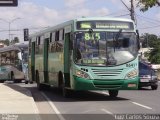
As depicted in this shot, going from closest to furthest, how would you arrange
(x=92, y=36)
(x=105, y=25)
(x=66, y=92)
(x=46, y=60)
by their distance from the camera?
(x=92, y=36) < (x=105, y=25) < (x=66, y=92) < (x=46, y=60)

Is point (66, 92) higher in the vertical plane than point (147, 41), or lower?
lower

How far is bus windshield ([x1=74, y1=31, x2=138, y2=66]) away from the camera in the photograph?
2097 centimetres

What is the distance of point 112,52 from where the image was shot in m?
21.2

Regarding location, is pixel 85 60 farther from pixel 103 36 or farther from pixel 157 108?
pixel 157 108

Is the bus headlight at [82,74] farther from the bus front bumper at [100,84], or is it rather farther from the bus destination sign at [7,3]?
the bus destination sign at [7,3]

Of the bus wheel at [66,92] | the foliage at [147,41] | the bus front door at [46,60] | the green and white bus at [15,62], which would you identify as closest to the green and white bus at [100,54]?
the bus wheel at [66,92]

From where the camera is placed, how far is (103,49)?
21.1 meters

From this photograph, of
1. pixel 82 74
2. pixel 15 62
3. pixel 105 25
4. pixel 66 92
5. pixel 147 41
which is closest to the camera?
pixel 82 74

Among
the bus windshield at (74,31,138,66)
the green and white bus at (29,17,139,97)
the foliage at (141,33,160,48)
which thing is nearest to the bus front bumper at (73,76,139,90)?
the green and white bus at (29,17,139,97)

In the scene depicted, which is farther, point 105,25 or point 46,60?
point 46,60

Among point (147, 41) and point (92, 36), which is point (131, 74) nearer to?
point (92, 36)

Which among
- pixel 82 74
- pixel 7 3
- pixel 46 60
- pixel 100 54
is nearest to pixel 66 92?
pixel 82 74

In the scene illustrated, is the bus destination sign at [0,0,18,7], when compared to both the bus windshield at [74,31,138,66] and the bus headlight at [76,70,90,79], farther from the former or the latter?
the bus headlight at [76,70,90,79]

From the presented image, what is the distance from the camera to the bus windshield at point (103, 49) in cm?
2097
